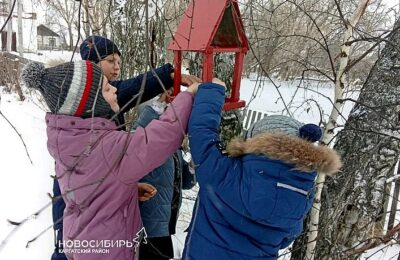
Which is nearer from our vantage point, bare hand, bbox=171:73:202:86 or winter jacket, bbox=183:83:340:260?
winter jacket, bbox=183:83:340:260

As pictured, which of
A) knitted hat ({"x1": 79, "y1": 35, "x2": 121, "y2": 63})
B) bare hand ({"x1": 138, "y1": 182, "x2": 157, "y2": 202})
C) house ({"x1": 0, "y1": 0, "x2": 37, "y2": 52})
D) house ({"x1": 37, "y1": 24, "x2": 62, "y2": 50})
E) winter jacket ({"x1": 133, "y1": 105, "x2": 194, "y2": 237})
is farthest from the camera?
house ({"x1": 37, "y1": 24, "x2": 62, "y2": 50})

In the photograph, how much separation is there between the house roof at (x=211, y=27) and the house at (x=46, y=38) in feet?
83.1

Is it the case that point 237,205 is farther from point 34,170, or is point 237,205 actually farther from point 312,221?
point 34,170

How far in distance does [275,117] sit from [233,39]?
397 millimetres

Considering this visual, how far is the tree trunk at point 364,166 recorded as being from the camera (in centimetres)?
211

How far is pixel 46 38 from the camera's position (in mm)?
33625

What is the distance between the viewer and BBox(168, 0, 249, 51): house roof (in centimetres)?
147

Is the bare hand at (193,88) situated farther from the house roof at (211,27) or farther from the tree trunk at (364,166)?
the tree trunk at (364,166)

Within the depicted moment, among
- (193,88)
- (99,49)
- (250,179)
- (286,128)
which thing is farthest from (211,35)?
(99,49)

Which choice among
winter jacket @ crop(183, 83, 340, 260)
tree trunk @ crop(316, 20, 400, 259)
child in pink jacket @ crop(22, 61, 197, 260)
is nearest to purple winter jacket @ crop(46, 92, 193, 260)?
child in pink jacket @ crop(22, 61, 197, 260)

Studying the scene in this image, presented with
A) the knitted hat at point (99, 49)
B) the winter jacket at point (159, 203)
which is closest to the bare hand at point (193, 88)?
the winter jacket at point (159, 203)

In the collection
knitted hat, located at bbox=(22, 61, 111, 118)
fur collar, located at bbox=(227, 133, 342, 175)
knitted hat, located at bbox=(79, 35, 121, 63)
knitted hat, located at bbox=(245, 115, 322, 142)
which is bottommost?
fur collar, located at bbox=(227, 133, 342, 175)

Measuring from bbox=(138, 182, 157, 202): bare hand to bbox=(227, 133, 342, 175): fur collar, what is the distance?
524 millimetres

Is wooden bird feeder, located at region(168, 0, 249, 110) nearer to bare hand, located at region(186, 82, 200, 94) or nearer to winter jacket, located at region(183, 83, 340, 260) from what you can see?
bare hand, located at region(186, 82, 200, 94)
